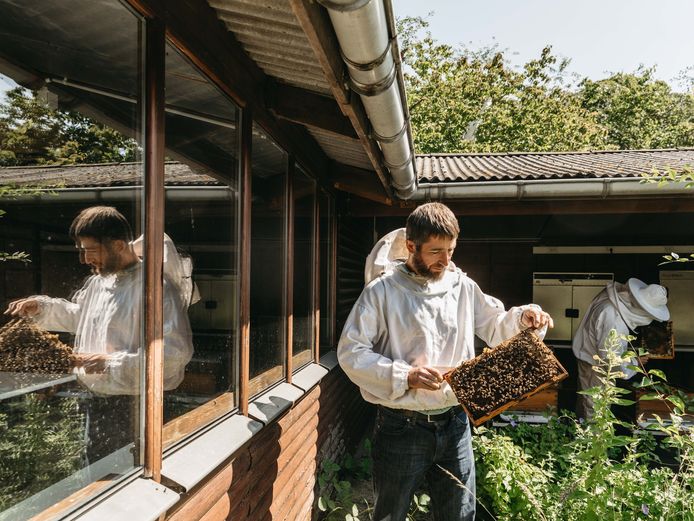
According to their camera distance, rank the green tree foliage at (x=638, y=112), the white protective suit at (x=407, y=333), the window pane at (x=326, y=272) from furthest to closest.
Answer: the green tree foliage at (x=638, y=112) < the window pane at (x=326, y=272) < the white protective suit at (x=407, y=333)

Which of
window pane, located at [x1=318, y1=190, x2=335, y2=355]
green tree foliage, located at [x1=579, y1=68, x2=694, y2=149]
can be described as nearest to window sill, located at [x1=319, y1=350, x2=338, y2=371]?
window pane, located at [x1=318, y1=190, x2=335, y2=355]

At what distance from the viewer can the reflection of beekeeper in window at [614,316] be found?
5422 mm

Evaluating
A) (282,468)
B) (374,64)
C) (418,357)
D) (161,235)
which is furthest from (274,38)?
(282,468)

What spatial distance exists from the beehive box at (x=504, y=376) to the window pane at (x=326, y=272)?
2321 millimetres

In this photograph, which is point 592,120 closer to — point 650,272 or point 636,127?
point 636,127

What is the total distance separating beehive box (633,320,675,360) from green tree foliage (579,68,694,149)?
18197mm

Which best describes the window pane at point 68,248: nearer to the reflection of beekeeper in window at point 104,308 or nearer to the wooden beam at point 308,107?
the reflection of beekeeper in window at point 104,308

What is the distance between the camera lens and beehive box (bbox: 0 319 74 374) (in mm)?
1168

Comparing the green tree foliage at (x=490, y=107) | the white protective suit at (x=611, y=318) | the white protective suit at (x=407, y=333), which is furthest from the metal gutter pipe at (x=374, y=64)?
the green tree foliage at (x=490, y=107)

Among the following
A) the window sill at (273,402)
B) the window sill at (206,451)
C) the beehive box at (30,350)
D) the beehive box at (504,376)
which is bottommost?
the window sill at (273,402)

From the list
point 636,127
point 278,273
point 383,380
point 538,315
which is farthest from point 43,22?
point 636,127

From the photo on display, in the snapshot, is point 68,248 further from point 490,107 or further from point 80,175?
point 490,107

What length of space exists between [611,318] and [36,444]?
5760 mm

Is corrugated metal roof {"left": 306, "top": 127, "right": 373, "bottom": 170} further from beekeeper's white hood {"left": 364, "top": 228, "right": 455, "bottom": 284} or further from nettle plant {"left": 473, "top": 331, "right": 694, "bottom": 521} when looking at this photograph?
nettle plant {"left": 473, "top": 331, "right": 694, "bottom": 521}
